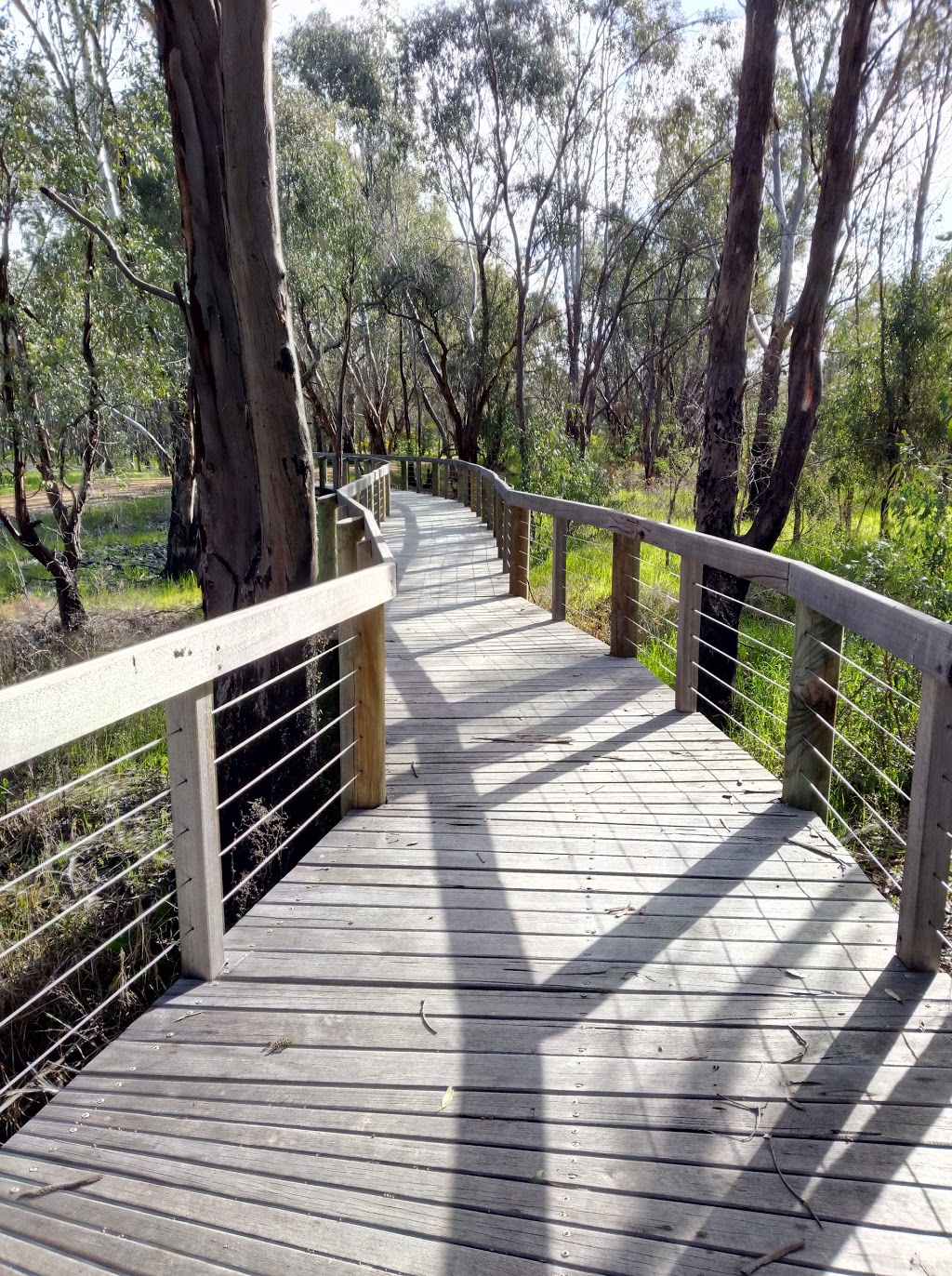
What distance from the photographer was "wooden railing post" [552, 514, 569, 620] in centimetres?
699

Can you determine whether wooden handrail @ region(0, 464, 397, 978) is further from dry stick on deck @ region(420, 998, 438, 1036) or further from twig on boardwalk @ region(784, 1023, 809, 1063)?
twig on boardwalk @ region(784, 1023, 809, 1063)

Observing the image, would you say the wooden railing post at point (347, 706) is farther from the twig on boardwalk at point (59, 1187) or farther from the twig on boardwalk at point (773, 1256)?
the twig on boardwalk at point (773, 1256)

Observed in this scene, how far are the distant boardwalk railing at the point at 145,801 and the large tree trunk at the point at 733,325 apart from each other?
3.35 metres

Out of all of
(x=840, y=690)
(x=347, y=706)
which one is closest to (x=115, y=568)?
(x=840, y=690)

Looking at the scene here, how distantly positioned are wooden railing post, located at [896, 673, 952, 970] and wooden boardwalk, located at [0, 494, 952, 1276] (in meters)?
0.12

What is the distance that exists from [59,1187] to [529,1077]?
99 centimetres

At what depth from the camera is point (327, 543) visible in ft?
47.2

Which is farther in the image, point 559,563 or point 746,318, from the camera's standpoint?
point 746,318

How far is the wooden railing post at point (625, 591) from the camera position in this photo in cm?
579

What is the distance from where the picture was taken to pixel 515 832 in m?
3.57

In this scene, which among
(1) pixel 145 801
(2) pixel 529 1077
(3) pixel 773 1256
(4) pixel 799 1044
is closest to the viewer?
(3) pixel 773 1256

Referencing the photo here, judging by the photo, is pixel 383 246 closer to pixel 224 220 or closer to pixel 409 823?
pixel 224 220

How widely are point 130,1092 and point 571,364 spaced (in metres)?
26.8

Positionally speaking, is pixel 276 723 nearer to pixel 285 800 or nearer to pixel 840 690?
pixel 285 800
